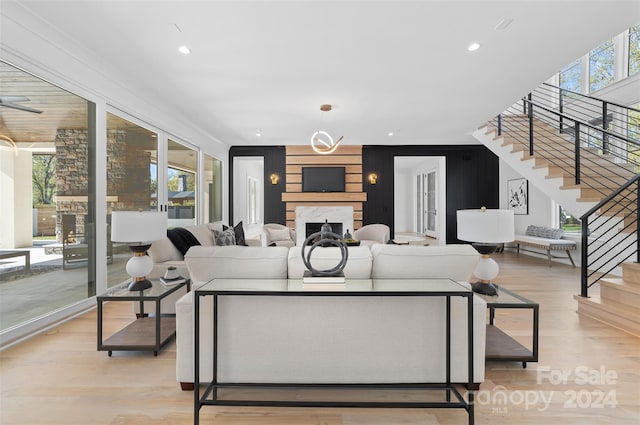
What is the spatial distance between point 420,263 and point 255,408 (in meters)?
1.22

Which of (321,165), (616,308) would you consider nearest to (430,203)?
(321,165)

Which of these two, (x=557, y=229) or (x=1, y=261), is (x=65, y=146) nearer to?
(x=1, y=261)

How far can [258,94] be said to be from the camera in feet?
13.7

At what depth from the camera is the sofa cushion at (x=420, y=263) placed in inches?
73.6

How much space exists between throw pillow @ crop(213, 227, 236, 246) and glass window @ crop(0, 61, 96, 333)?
1314mm

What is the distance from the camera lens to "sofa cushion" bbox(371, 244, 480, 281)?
1.87m

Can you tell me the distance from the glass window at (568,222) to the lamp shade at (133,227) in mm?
6892

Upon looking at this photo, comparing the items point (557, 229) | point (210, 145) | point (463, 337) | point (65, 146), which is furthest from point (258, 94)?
point (557, 229)

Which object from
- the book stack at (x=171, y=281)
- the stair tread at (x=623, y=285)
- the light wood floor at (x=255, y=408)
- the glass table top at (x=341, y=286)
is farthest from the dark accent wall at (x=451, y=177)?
the glass table top at (x=341, y=286)

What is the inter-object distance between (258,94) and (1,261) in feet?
10.1

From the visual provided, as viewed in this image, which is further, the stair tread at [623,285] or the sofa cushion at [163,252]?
the sofa cushion at [163,252]

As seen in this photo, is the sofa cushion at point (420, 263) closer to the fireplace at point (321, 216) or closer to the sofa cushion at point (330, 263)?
the sofa cushion at point (330, 263)

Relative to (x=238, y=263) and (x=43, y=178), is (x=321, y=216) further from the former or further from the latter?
(x=238, y=263)

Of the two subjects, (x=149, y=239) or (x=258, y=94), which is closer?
(x=149, y=239)
